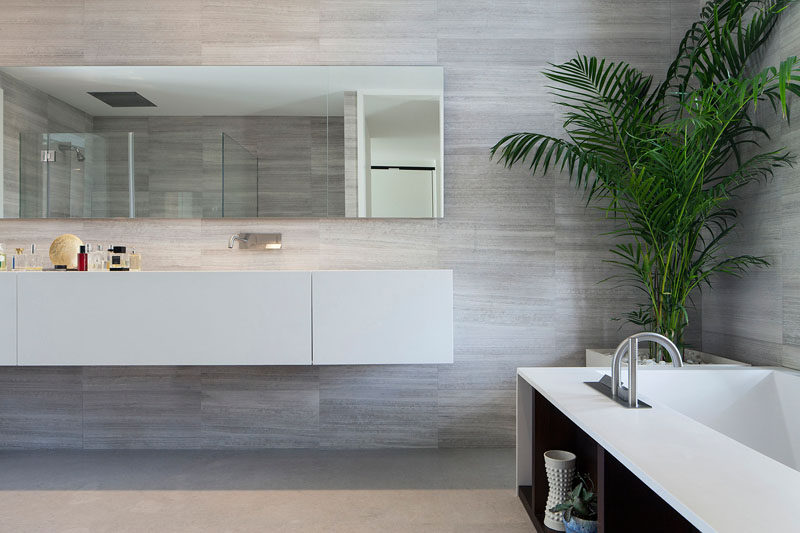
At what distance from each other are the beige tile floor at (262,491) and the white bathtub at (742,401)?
652mm

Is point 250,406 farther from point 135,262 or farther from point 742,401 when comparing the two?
point 742,401

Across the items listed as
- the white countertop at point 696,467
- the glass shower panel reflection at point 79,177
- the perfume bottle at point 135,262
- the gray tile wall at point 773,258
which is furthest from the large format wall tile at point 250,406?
the gray tile wall at point 773,258

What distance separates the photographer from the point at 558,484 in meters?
1.70

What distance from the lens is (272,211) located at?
264 cm

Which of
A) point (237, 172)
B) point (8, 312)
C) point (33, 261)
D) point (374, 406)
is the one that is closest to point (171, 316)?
point (8, 312)

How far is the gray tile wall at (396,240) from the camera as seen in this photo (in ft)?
8.75

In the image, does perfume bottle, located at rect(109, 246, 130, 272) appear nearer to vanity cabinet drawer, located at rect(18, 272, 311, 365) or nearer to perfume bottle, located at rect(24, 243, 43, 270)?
vanity cabinet drawer, located at rect(18, 272, 311, 365)

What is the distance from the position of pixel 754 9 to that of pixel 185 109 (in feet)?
8.09

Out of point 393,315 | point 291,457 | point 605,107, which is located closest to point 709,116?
point 605,107

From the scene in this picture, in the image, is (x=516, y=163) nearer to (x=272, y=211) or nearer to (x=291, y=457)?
(x=272, y=211)

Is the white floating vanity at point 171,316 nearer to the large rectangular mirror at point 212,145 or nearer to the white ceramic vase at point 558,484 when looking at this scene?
the large rectangular mirror at point 212,145

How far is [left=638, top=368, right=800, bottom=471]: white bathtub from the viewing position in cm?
185

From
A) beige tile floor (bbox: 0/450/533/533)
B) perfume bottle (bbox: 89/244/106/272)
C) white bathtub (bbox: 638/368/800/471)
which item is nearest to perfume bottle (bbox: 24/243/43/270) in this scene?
perfume bottle (bbox: 89/244/106/272)

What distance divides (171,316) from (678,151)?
6.71ft
